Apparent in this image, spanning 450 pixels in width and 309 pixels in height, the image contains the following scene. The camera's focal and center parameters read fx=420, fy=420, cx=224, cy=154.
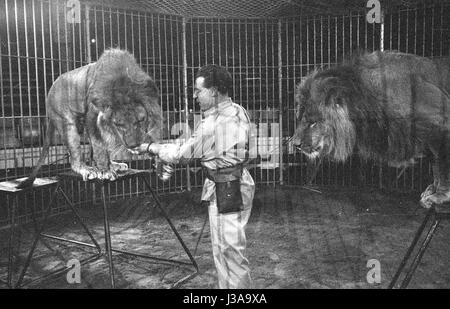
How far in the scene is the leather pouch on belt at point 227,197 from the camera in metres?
2.86

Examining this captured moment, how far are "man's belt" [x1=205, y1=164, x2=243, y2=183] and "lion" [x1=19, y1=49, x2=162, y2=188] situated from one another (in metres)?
0.96

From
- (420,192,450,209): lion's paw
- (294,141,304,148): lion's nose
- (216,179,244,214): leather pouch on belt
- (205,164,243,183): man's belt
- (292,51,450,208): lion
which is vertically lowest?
(420,192,450,209): lion's paw

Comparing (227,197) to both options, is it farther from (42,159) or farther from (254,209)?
(254,209)

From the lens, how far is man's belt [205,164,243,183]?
2883mm

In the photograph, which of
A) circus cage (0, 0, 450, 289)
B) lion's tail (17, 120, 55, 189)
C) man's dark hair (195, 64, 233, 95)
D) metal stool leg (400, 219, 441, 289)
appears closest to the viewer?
metal stool leg (400, 219, 441, 289)

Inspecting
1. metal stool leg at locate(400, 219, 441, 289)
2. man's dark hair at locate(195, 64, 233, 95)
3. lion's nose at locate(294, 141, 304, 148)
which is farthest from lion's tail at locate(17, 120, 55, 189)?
metal stool leg at locate(400, 219, 441, 289)

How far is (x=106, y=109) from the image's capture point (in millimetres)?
3980

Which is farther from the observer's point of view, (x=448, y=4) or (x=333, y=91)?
(x=448, y=4)

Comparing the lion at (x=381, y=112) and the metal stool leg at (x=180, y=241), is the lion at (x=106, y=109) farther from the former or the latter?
the lion at (x=381, y=112)

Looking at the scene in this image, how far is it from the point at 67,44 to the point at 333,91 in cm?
396

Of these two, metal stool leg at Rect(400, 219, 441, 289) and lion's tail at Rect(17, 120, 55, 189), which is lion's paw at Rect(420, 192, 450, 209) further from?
lion's tail at Rect(17, 120, 55, 189)
